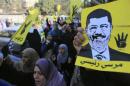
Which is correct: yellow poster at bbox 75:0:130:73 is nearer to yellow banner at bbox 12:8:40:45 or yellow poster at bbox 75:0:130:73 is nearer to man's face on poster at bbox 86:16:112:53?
man's face on poster at bbox 86:16:112:53

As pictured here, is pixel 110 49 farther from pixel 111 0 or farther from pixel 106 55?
pixel 111 0

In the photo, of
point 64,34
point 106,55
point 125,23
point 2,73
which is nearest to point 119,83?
point 106,55

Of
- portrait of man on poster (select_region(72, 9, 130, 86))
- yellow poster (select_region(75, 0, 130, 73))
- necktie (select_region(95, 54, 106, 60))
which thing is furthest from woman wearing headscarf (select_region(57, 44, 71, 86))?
necktie (select_region(95, 54, 106, 60))

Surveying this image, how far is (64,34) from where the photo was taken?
10914mm

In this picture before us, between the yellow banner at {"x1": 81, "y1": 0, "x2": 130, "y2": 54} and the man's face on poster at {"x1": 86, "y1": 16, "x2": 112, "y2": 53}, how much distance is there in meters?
0.07

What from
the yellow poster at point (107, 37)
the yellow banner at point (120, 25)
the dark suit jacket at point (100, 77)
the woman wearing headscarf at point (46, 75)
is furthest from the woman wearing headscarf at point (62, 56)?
the yellow banner at point (120, 25)

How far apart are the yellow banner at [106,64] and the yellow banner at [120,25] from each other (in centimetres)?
15

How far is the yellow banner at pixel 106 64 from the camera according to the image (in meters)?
4.54

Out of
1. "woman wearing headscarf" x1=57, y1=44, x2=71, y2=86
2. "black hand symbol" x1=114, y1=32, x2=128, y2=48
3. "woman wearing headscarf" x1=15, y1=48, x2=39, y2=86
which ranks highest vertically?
"black hand symbol" x1=114, y1=32, x2=128, y2=48

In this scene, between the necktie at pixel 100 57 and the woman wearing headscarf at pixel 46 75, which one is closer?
the woman wearing headscarf at pixel 46 75

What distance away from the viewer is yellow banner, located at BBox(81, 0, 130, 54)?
4629 mm

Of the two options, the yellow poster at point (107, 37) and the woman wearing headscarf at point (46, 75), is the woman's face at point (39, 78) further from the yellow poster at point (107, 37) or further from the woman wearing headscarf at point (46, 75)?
the yellow poster at point (107, 37)

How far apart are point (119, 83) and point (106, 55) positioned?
59 cm

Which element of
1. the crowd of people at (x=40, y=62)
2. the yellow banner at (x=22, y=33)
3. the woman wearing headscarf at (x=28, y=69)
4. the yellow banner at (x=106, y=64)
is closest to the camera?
the yellow banner at (x=106, y=64)
